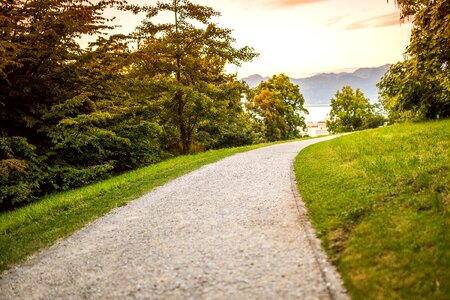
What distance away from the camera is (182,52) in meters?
18.0

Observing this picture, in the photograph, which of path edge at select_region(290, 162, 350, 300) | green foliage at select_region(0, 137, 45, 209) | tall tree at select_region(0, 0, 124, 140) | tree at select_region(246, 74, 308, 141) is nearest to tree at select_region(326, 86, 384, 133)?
tree at select_region(246, 74, 308, 141)

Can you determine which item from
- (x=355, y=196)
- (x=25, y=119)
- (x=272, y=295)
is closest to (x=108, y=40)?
(x=25, y=119)

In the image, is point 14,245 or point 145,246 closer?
point 145,246

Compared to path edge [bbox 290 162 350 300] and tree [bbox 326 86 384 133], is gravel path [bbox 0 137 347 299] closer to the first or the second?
path edge [bbox 290 162 350 300]

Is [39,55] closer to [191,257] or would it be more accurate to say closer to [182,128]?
[182,128]

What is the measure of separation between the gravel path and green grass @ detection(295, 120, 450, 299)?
338 millimetres

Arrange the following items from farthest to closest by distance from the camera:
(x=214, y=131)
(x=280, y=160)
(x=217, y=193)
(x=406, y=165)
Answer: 1. (x=214, y=131)
2. (x=280, y=160)
3. (x=217, y=193)
4. (x=406, y=165)

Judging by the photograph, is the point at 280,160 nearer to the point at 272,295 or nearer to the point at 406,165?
the point at 406,165

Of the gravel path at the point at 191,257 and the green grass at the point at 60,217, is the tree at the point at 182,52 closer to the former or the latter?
the green grass at the point at 60,217

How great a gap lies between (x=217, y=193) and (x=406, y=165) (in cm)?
457

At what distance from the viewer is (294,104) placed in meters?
50.5

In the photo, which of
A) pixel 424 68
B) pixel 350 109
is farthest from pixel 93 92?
pixel 350 109

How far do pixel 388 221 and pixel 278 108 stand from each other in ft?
135

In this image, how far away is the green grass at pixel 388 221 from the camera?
11.9 ft
